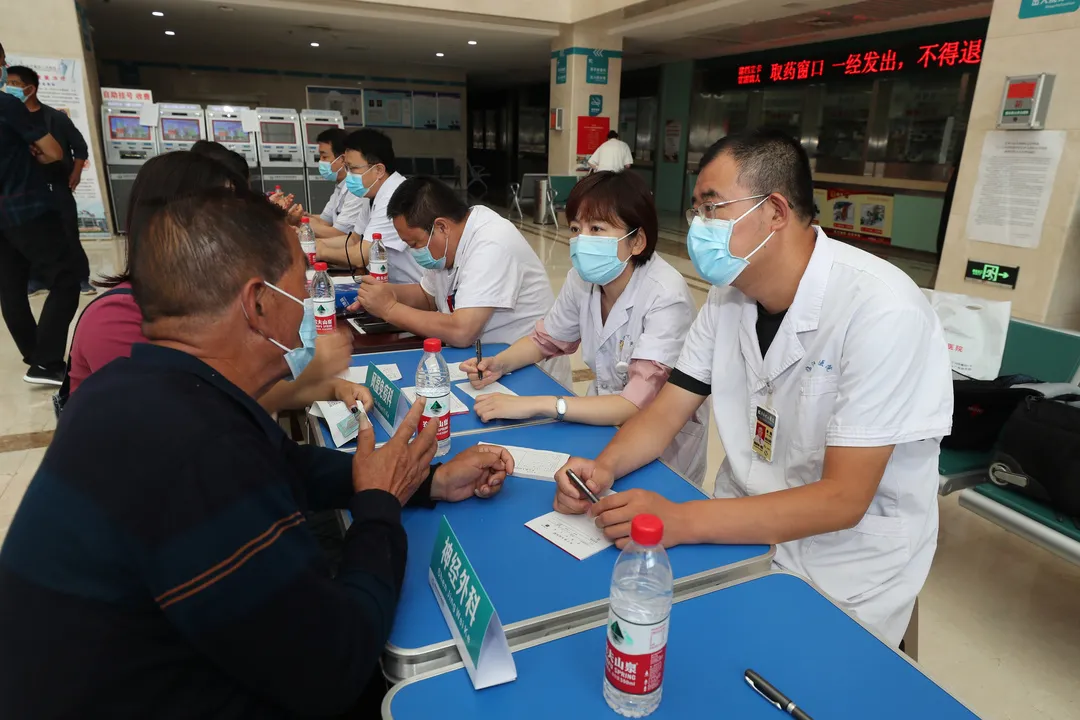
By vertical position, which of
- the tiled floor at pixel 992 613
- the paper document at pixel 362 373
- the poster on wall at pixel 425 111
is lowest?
the tiled floor at pixel 992 613

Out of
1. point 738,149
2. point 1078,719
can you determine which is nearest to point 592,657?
point 738,149

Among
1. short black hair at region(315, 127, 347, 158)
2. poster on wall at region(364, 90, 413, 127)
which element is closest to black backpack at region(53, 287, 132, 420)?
short black hair at region(315, 127, 347, 158)

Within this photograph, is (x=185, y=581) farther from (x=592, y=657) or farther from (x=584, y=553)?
(x=584, y=553)

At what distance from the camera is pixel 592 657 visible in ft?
3.10

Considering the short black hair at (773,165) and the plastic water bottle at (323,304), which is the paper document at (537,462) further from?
the plastic water bottle at (323,304)

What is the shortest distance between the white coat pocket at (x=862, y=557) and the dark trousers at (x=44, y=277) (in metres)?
4.11

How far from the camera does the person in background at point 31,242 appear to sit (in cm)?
353

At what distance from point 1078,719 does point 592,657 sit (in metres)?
1.68

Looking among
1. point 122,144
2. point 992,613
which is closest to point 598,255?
point 992,613

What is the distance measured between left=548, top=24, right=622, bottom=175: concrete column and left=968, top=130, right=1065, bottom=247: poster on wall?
285 inches

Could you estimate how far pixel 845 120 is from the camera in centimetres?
981

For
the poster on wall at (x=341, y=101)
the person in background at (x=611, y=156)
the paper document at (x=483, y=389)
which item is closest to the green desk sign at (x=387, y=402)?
the paper document at (x=483, y=389)

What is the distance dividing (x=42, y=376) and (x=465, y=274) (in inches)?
114

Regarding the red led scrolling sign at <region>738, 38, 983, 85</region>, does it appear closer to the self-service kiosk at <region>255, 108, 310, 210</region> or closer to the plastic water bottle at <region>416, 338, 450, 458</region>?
the self-service kiosk at <region>255, 108, 310, 210</region>
